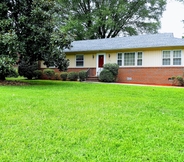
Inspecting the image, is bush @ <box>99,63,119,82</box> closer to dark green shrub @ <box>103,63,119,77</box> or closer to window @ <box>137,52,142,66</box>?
dark green shrub @ <box>103,63,119,77</box>

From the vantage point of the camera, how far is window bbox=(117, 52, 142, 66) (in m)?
16.6

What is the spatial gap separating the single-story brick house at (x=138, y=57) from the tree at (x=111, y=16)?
9439mm

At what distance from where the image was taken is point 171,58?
15.3 metres

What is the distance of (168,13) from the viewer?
98.7 ft

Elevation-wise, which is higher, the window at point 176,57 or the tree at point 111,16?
the tree at point 111,16

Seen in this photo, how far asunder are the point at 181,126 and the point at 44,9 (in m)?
10.2

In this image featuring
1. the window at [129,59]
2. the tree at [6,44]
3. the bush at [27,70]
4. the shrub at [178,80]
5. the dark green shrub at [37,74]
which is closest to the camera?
the tree at [6,44]

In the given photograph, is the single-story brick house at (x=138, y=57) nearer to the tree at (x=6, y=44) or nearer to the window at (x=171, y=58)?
the window at (x=171, y=58)

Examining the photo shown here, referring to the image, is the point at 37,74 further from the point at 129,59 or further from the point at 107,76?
the point at 129,59

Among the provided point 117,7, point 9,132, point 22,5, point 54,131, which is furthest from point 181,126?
point 117,7

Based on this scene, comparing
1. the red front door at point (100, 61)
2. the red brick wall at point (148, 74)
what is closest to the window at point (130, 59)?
the red brick wall at point (148, 74)

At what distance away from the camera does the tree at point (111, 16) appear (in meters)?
27.9

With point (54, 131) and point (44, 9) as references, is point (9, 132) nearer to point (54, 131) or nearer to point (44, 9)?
point (54, 131)

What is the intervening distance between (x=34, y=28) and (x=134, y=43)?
30.9 ft
